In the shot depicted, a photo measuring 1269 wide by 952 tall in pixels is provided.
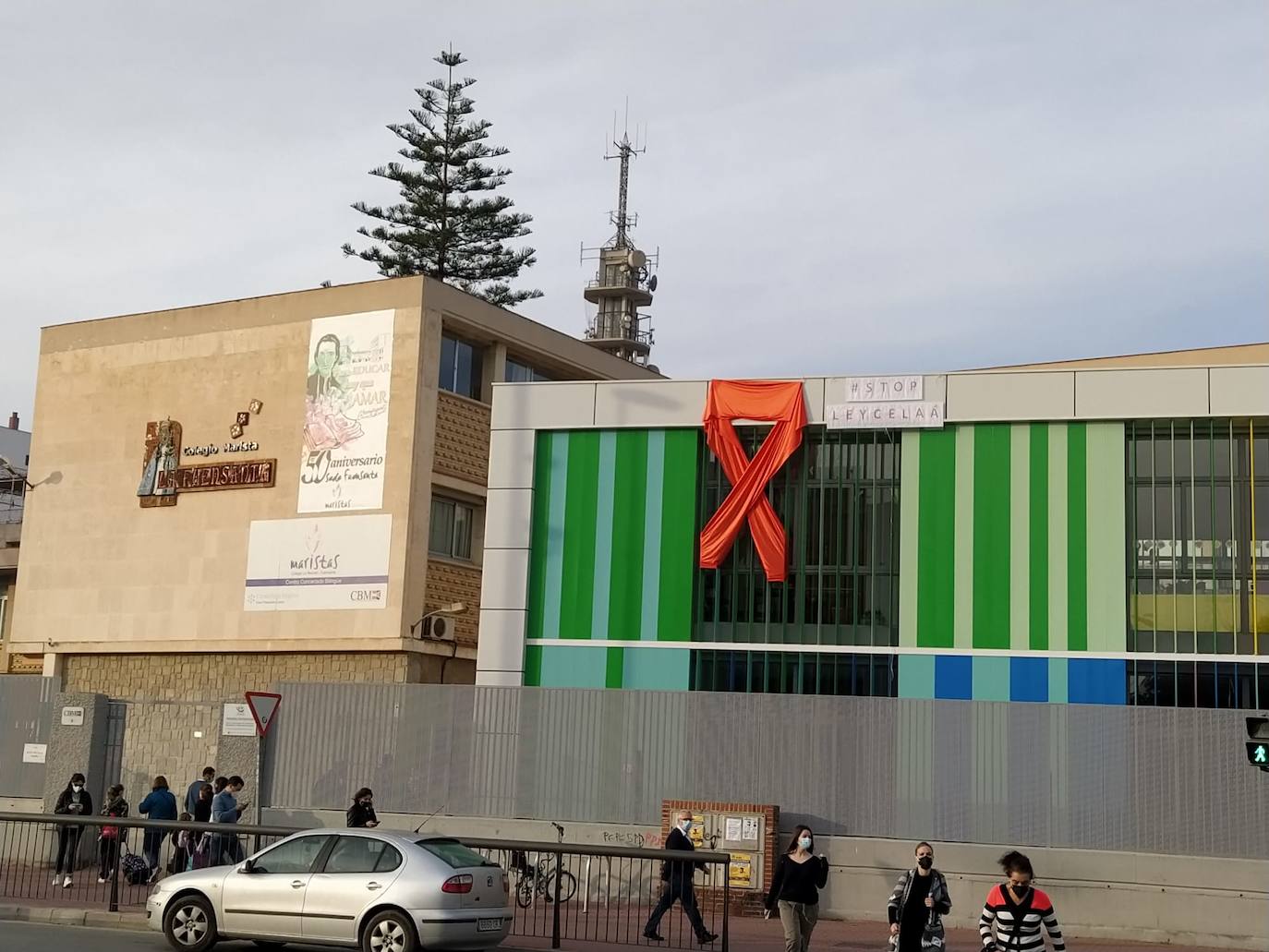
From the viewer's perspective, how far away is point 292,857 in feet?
55.1

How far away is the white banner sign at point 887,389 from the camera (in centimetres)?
2727

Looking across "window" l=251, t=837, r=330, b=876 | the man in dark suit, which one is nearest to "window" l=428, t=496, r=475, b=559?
the man in dark suit

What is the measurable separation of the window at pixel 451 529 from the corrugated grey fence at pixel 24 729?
875 cm

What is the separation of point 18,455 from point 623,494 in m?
44.6

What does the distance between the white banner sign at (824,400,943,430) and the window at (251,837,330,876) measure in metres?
13.5

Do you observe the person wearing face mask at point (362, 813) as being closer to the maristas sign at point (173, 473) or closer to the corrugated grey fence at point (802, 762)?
the corrugated grey fence at point (802, 762)

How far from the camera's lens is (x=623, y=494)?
28.4 meters

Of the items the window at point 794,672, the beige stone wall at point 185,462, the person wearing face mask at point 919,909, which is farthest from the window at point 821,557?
the person wearing face mask at point 919,909

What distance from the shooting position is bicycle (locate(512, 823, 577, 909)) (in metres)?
20.0

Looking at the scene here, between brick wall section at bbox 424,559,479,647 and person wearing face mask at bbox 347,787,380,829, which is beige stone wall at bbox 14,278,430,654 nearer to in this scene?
brick wall section at bbox 424,559,479,647

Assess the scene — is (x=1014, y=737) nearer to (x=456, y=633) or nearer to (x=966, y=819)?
(x=966, y=819)

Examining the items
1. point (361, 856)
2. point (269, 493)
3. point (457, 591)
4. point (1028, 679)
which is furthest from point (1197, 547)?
point (269, 493)

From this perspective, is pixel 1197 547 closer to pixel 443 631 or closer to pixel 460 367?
pixel 443 631

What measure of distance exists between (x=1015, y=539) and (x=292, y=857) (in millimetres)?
13975
